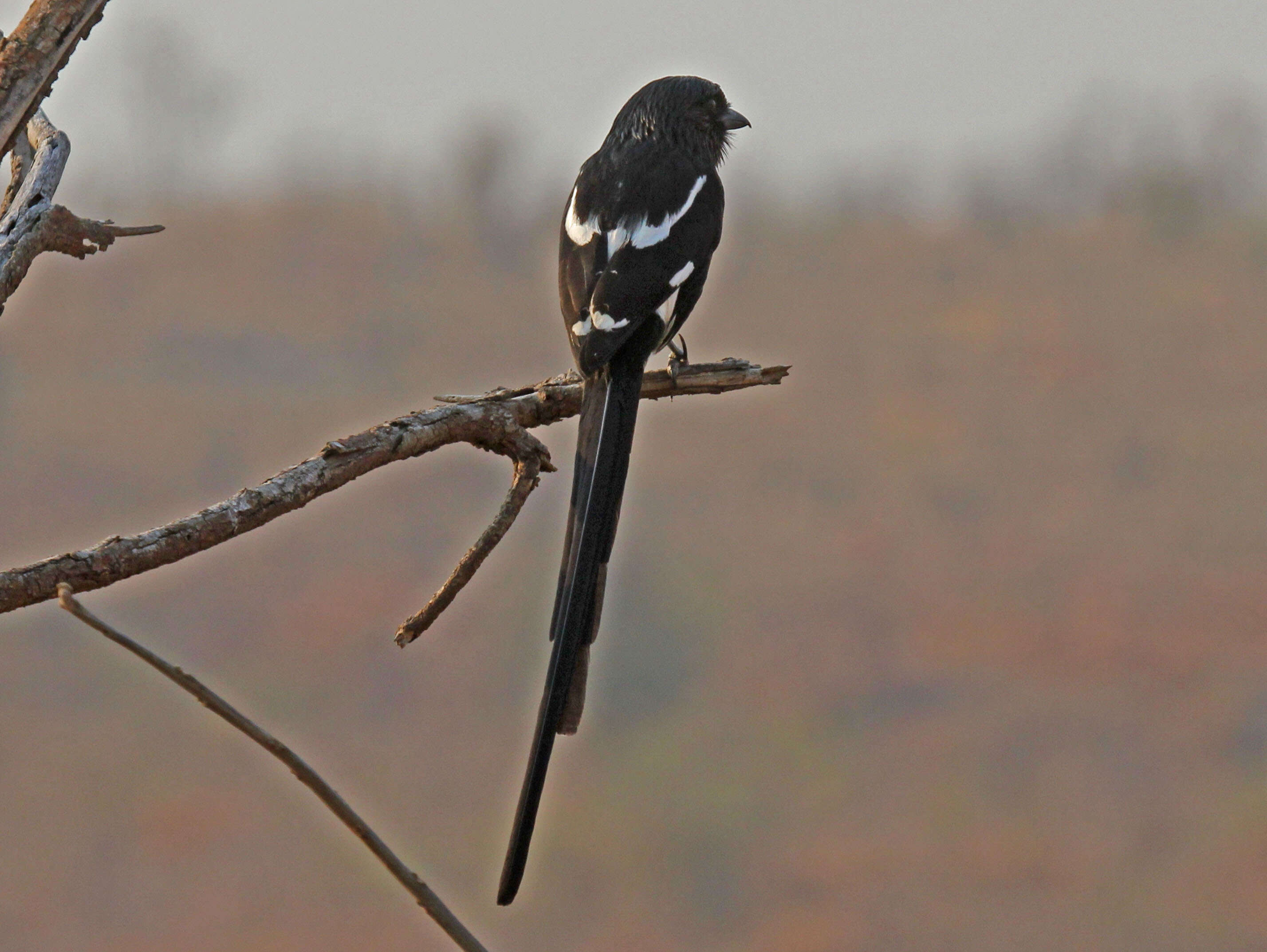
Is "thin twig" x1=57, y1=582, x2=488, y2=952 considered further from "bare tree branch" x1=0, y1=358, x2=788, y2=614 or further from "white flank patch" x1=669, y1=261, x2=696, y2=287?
"white flank patch" x1=669, y1=261, x2=696, y2=287

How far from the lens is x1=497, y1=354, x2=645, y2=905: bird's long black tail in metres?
1.93

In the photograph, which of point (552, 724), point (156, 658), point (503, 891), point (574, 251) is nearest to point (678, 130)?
point (574, 251)

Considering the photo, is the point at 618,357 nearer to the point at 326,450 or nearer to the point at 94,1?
the point at 326,450

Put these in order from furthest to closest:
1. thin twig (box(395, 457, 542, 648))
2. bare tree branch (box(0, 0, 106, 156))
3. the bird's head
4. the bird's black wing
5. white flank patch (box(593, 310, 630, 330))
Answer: the bird's head → white flank patch (box(593, 310, 630, 330)) → thin twig (box(395, 457, 542, 648)) → the bird's black wing → bare tree branch (box(0, 0, 106, 156))

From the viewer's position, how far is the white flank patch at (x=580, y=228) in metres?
3.07

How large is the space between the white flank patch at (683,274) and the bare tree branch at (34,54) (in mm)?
1310

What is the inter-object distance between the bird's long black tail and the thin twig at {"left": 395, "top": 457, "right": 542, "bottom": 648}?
111 mm

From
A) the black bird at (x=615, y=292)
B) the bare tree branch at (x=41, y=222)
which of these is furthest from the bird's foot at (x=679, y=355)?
the bare tree branch at (x=41, y=222)

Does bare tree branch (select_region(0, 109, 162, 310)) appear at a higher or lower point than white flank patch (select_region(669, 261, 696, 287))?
higher

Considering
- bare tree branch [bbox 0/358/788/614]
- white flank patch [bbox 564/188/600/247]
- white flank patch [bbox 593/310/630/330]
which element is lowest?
bare tree branch [bbox 0/358/788/614]

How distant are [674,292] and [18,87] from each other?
1409 millimetres

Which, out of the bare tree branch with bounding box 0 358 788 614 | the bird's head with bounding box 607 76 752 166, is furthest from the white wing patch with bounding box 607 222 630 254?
Answer: the bird's head with bounding box 607 76 752 166

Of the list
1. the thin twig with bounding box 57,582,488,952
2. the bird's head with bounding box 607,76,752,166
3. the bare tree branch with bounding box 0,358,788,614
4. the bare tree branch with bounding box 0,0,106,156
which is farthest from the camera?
the bird's head with bounding box 607,76,752,166

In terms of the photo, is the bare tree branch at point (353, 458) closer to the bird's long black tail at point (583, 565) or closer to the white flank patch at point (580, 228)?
the bird's long black tail at point (583, 565)
